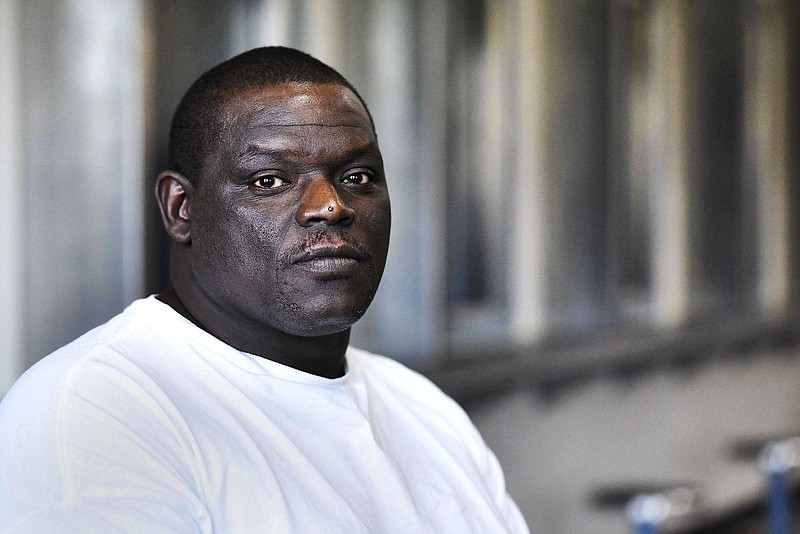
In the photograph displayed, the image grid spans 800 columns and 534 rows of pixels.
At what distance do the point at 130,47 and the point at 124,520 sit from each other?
1.46 m

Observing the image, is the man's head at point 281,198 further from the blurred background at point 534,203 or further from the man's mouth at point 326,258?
the blurred background at point 534,203

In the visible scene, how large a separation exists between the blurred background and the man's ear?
817 mm

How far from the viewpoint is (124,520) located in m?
0.92

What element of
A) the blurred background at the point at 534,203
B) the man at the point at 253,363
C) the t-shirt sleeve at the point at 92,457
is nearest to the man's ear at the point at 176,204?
the man at the point at 253,363

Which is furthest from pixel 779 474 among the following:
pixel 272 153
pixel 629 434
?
pixel 272 153

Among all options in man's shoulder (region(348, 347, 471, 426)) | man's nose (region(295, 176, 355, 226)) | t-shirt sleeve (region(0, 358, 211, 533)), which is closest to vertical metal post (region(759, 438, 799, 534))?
man's shoulder (region(348, 347, 471, 426))

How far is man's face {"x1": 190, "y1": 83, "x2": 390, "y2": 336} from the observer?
1.16 metres

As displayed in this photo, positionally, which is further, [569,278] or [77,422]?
[569,278]

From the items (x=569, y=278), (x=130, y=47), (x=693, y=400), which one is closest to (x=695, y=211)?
(x=693, y=400)

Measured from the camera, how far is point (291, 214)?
1163 mm

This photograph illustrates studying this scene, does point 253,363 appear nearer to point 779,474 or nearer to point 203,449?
point 203,449

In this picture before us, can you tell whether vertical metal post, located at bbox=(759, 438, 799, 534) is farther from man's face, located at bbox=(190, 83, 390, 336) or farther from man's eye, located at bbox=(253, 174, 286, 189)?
man's eye, located at bbox=(253, 174, 286, 189)

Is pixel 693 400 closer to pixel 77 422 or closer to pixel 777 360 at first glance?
pixel 777 360

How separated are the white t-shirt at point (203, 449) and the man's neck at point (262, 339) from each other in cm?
2
